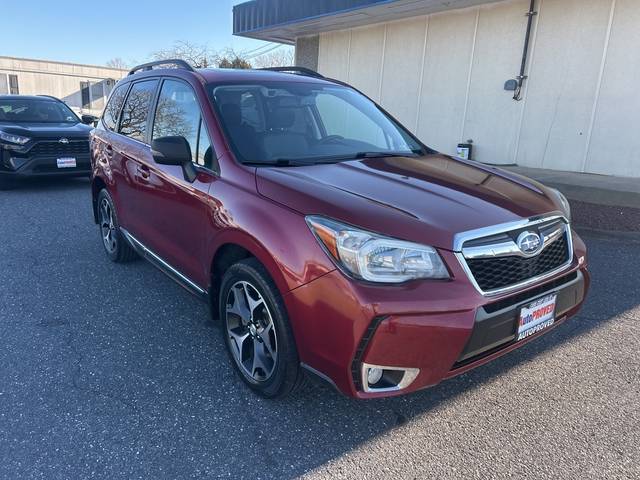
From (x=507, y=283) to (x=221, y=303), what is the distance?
1.64 meters

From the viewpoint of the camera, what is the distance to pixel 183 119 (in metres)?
3.44

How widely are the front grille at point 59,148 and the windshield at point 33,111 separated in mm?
1292

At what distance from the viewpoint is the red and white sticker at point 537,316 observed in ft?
7.67

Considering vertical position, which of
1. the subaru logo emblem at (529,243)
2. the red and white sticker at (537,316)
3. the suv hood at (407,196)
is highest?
the suv hood at (407,196)

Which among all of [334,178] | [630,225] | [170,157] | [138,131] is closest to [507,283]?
[334,178]

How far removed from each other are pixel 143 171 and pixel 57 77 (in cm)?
3796

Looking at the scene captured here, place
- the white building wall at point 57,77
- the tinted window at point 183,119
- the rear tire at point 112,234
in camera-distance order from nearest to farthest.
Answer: the tinted window at point 183,119
the rear tire at point 112,234
the white building wall at point 57,77

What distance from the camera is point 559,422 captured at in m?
2.55

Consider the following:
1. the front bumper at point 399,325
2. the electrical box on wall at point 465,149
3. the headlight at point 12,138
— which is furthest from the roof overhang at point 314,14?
the front bumper at point 399,325

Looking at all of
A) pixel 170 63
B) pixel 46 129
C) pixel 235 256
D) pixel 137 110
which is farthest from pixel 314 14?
pixel 235 256

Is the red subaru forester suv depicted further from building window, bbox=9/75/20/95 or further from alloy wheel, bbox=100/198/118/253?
building window, bbox=9/75/20/95

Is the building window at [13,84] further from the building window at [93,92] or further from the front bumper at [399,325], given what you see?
the front bumper at [399,325]

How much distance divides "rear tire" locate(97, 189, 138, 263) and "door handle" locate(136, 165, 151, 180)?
2.93 feet

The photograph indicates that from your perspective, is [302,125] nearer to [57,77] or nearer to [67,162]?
[67,162]
